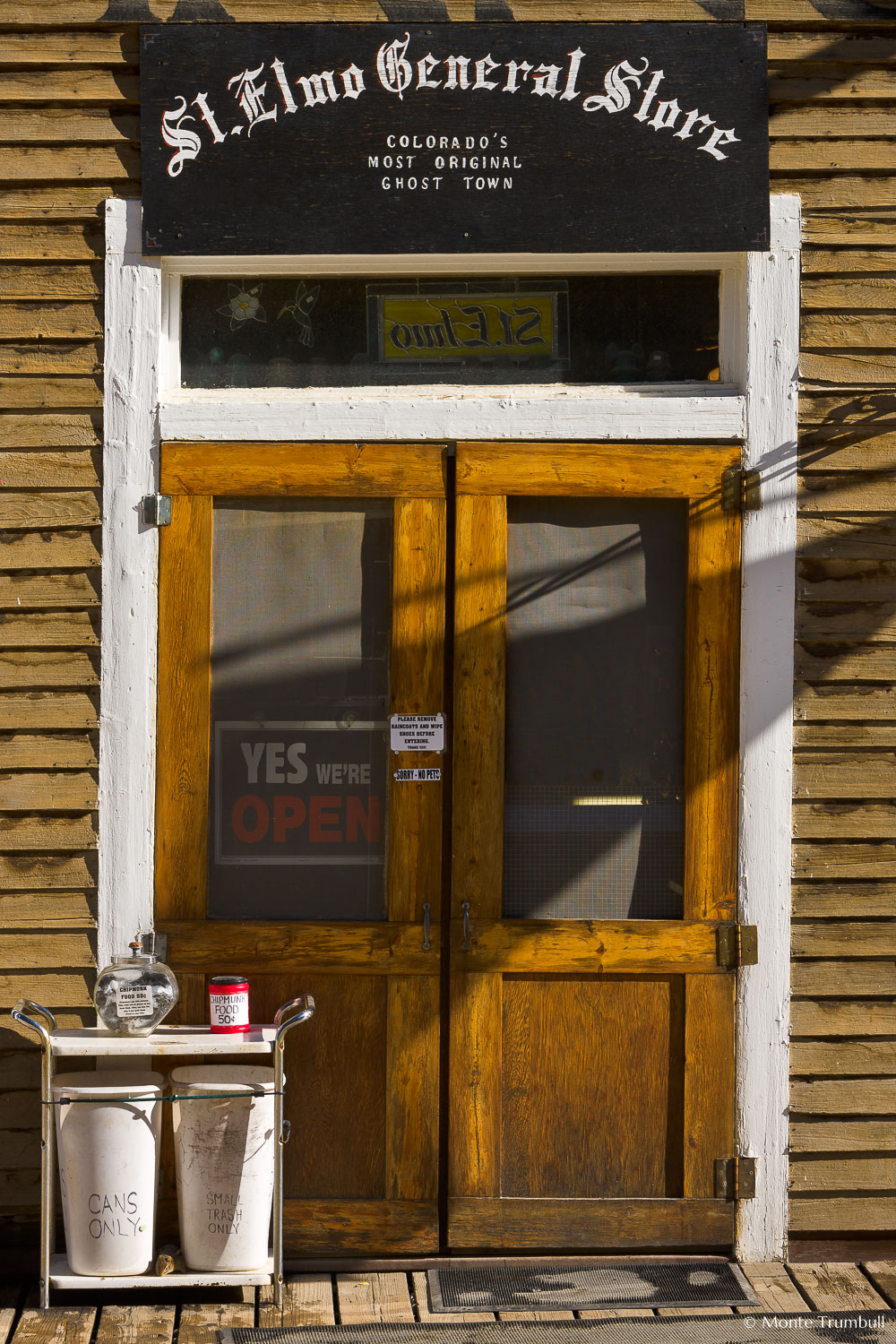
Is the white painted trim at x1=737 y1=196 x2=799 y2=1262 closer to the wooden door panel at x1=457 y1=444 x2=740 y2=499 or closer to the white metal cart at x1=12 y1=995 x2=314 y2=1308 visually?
the wooden door panel at x1=457 y1=444 x2=740 y2=499

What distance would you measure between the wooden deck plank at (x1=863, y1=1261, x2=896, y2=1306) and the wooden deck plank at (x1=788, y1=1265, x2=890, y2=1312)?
2 centimetres

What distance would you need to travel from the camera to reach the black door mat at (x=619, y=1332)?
3.19 meters

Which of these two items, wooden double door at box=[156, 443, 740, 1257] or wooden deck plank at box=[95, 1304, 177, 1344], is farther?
wooden double door at box=[156, 443, 740, 1257]

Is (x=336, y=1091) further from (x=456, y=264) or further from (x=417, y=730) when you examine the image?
(x=456, y=264)

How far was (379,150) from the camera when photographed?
363 centimetres

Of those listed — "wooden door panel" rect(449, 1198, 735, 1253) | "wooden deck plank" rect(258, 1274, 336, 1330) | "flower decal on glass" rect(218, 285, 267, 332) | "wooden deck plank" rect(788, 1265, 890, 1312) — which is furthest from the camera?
"flower decal on glass" rect(218, 285, 267, 332)

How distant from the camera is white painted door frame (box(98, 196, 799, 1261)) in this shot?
11.9 ft

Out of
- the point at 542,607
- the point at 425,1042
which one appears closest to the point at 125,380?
the point at 542,607

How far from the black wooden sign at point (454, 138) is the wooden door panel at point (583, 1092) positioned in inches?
91.9

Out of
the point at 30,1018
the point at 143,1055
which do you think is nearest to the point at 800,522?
the point at 143,1055

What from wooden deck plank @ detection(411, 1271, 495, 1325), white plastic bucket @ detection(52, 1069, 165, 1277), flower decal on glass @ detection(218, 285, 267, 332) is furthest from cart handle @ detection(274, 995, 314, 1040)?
flower decal on glass @ detection(218, 285, 267, 332)

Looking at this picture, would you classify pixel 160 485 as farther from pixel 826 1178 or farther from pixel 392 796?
pixel 826 1178

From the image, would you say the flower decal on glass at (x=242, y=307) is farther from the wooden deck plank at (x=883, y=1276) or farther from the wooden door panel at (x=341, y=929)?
the wooden deck plank at (x=883, y=1276)

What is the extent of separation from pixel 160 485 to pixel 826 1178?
2.97m
